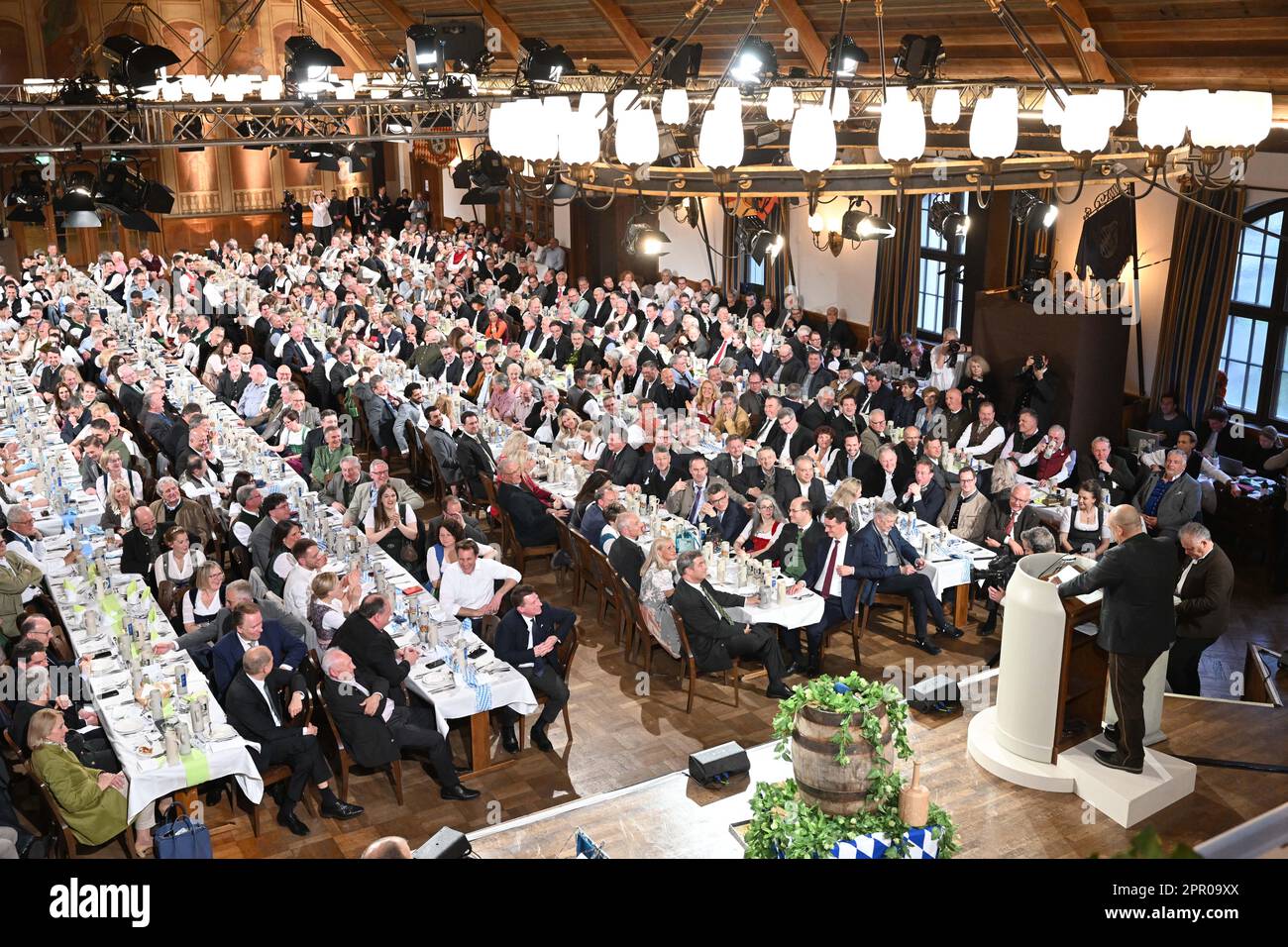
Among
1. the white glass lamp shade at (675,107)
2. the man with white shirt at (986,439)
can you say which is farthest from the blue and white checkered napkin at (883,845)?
the man with white shirt at (986,439)

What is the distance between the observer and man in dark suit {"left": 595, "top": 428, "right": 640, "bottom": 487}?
9734 mm

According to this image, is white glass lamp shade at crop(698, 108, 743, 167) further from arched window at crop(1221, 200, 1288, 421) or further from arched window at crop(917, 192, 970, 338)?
arched window at crop(917, 192, 970, 338)

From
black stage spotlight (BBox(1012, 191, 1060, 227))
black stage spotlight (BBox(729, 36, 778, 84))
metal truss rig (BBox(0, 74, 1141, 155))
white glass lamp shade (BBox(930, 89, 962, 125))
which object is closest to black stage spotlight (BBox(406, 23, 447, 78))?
metal truss rig (BBox(0, 74, 1141, 155))

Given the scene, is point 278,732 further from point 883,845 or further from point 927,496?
point 927,496

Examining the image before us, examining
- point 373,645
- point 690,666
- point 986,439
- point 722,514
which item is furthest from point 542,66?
point 373,645

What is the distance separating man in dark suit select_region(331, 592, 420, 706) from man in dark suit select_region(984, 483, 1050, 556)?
4.32 m

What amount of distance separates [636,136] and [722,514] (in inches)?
126

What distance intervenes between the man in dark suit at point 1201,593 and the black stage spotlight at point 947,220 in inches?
271

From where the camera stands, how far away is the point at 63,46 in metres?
25.5

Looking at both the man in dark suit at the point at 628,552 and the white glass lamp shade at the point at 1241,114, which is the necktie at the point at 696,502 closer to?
the man in dark suit at the point at 628,552

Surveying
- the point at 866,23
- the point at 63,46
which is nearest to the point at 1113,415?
the point at 866,23

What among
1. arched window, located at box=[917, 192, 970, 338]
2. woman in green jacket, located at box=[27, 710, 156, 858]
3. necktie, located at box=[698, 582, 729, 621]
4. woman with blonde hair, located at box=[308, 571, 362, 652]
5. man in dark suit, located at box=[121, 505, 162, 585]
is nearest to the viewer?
woman in green jacket, located at box=[27, 710, 156, 858]

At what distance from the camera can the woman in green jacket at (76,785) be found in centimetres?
545
